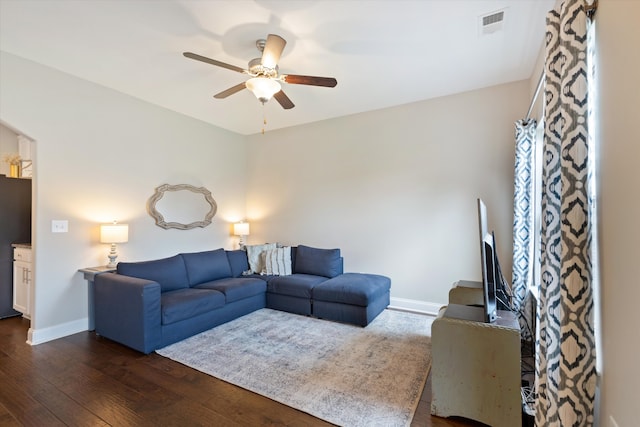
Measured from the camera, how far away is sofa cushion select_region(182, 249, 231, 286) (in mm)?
3990

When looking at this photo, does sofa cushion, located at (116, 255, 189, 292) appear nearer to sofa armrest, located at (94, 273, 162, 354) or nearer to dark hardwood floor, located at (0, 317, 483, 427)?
sofa armrest, located at (94, 273, 162, 354)

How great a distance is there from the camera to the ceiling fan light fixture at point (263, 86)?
2562mm

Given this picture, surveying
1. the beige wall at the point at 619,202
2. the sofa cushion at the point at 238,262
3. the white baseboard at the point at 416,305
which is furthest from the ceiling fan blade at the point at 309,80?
the white baseboard at the point at 416,305

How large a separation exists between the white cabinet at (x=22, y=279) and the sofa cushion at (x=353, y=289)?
3591 mm

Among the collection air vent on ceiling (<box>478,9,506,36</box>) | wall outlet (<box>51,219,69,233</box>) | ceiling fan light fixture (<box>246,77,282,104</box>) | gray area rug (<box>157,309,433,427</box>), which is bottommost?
gray area rug (<box>157,309,433,427</box>)

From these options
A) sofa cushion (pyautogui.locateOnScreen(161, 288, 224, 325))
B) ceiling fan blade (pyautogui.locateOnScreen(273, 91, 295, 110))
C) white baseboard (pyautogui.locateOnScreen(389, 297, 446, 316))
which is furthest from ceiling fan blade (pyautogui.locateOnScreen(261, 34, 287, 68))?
white baseboard (pyautogui.locateOnScreen(389, 297, 446, 316))

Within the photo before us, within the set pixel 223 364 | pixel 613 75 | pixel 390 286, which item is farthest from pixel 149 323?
pixel 613 75

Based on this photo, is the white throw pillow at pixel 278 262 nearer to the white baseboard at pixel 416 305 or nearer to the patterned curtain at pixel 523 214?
the white baseboard at pixel 416 305

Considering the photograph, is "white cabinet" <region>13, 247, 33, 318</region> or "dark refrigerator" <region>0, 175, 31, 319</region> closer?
"white cabinet" <region>13, 247, 33, 318</region>

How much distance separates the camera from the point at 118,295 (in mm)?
3086

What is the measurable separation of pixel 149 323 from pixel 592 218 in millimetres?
3454

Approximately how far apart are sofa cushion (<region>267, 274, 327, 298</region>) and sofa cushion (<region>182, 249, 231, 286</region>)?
0.74 metres

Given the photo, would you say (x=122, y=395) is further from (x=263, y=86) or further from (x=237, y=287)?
(x=263, y=86)

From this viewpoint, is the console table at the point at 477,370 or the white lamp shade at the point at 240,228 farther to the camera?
the white lamp shade at the point at 240,228
